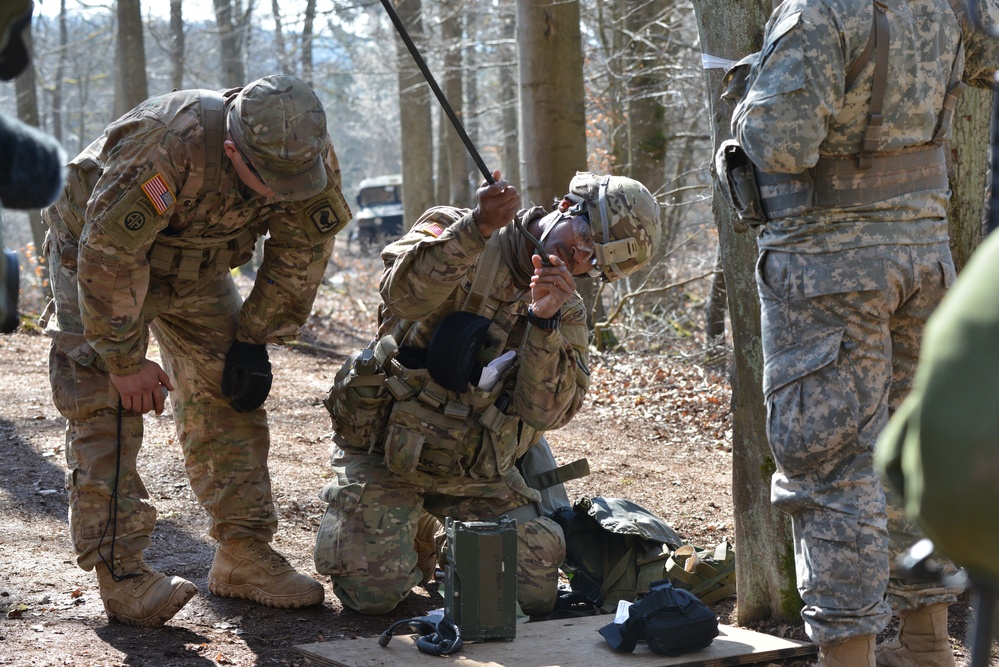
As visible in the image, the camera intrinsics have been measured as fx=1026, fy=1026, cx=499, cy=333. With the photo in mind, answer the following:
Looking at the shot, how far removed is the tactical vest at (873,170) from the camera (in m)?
2.75

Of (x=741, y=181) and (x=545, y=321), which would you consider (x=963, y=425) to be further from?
(x=545, y=321)

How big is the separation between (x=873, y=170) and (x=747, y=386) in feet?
3.27

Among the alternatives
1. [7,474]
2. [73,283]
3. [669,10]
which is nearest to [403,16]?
[669,10]

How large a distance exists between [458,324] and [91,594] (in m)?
1.77

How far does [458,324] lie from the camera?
3865 millimetres

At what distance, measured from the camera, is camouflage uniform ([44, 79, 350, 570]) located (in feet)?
11.6

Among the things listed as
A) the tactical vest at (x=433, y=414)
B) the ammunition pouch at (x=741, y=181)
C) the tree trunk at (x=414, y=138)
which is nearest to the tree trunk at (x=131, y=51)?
the tree trunk at (x=414, y=138)

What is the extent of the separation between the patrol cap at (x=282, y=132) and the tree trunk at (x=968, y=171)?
2.37 m

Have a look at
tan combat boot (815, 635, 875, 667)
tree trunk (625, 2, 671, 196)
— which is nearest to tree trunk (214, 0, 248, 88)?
tree trunk (625, 2, 671, 196)

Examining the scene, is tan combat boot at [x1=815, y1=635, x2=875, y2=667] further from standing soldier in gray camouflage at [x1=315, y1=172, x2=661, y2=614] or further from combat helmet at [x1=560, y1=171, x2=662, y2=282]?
combat helmet at [x1=560, y1=171, x2=662, y2=282]

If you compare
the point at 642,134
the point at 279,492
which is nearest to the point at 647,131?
the point at 642,134

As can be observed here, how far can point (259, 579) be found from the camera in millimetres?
3977

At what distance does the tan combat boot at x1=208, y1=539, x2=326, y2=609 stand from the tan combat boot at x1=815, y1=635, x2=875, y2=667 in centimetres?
202

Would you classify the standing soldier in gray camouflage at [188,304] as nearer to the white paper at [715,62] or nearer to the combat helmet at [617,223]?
the combat helmet at [617,223]
